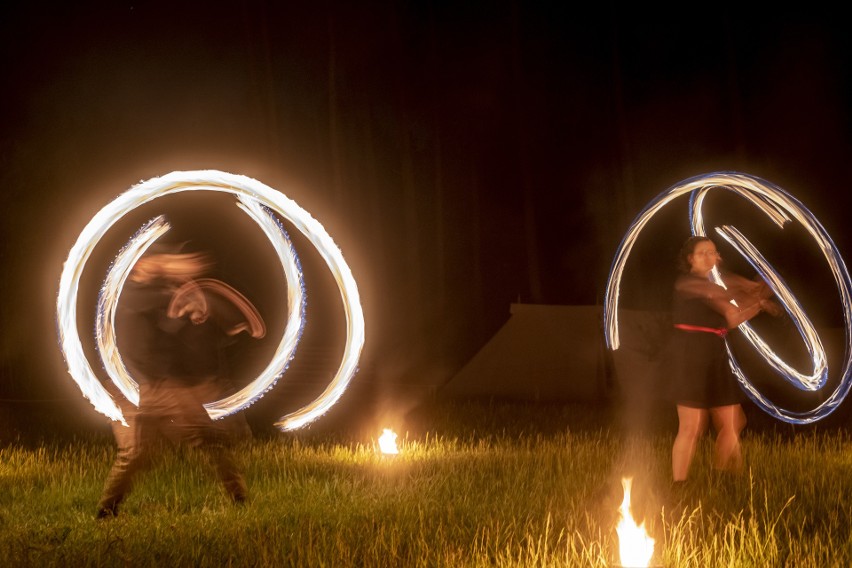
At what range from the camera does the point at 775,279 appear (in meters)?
10.2

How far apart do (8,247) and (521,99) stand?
41.1 feet

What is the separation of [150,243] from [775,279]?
5375 mm

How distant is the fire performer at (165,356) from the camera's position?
20.6 ft

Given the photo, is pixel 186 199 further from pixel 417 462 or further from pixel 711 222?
pixel 417 462

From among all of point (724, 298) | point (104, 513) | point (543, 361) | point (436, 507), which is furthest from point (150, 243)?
point (543, 361)

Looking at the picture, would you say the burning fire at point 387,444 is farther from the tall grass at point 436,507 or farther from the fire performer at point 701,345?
the fire performer at point 701,345

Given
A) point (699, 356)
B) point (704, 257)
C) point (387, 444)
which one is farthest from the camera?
point (387, 444)

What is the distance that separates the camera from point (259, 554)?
17.7 feet

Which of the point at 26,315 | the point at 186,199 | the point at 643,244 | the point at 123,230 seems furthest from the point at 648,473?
the point at 186,199

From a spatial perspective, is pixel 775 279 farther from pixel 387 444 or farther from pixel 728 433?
pixel 387 444

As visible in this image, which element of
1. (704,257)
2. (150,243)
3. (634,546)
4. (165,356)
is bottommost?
(634,546)

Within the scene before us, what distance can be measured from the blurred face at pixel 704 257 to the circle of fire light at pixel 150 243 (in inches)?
117

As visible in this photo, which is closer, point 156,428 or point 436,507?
point 156,428

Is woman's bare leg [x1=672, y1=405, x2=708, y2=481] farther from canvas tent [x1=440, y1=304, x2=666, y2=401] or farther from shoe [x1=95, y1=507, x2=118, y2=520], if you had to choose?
canvas tent [x1=440, y1=304, x2=666, y2=401]
